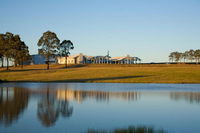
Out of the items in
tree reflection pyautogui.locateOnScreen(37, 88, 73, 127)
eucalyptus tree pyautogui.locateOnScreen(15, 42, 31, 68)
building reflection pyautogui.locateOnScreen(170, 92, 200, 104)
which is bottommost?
building reflection pyautogui.locateOnScreen(170, 92, 200, 104)

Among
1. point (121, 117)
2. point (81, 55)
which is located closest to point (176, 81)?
point (121, 117)

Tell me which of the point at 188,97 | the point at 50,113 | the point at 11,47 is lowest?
the point at 188,97

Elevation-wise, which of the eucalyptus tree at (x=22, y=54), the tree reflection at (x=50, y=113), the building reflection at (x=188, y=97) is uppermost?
the eucalyptus tree at (x=22, y=54)

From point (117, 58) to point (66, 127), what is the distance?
6774 inches

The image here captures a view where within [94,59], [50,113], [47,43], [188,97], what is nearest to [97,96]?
[188,97]

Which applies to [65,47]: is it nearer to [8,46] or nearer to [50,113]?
[8,46]

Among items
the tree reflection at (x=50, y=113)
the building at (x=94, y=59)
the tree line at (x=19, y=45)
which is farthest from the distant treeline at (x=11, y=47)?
the tree reflection at (x=50, y=113)

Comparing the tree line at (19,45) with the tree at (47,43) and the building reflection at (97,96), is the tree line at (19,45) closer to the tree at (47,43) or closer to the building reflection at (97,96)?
the tree at (47,43)

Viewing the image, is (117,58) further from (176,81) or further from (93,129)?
(93,129)

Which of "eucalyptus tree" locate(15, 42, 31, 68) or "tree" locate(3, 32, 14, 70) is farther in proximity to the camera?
"eucalyptus tree" locate(15, 42, 31, 68)

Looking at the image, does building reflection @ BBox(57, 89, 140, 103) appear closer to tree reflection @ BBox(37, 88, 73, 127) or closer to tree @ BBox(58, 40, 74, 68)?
tree reflection @ BBox(37, 88, 73, 127)

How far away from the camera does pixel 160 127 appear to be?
17.4 metres

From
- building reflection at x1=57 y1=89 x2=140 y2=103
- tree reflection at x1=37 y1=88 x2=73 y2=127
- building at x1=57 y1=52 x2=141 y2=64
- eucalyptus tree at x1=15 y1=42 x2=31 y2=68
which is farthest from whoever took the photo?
building at x1=57 y1=52 x2=141 y2=64

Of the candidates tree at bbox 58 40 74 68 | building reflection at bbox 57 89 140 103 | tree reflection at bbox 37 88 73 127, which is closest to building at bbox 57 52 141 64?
tree at bbox 58 40 74 68
